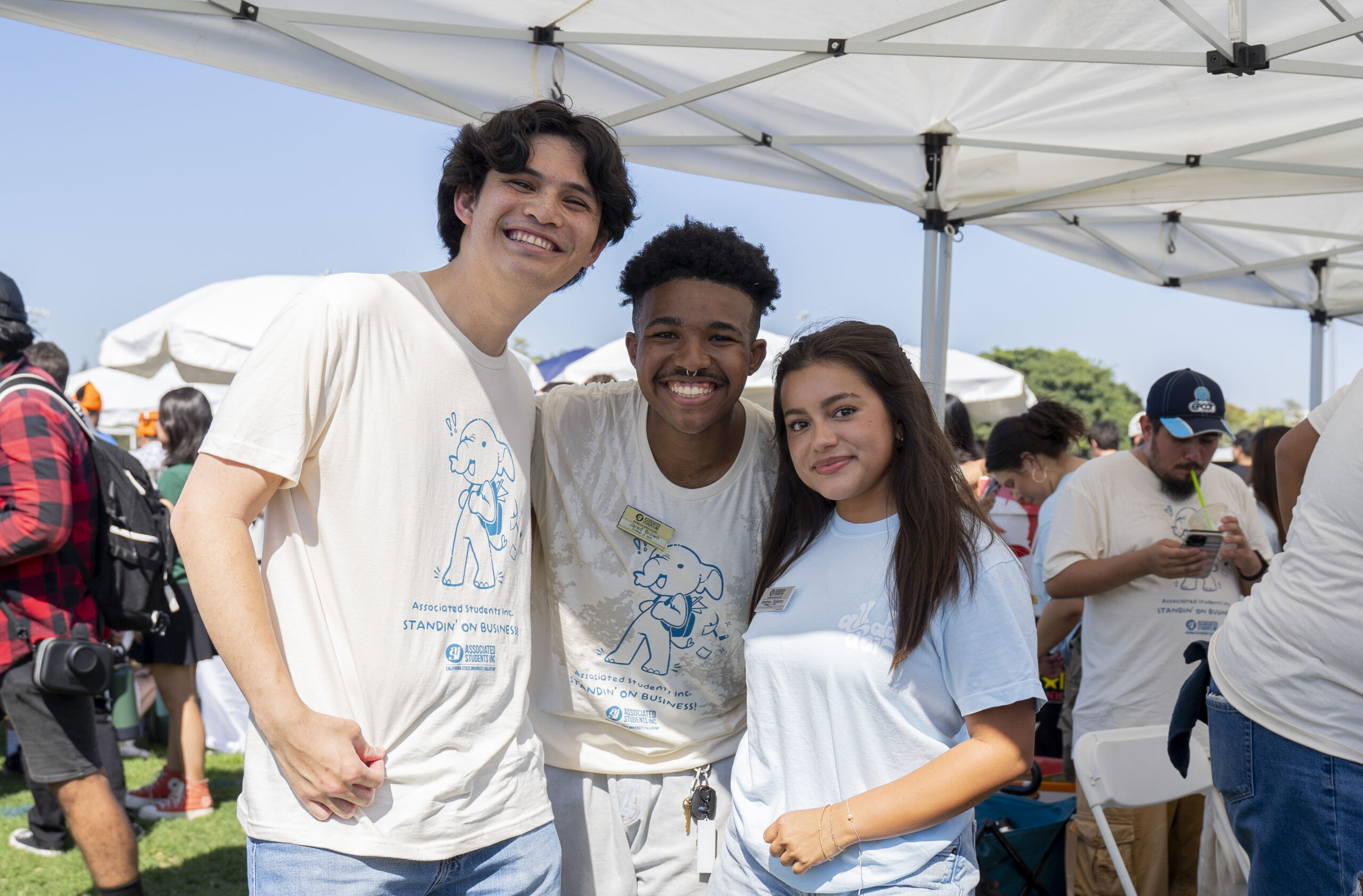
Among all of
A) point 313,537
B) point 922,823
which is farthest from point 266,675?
point 922,823

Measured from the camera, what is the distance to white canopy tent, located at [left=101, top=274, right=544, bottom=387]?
7504 millimetres

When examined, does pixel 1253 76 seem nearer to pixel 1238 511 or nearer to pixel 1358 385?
pixel 1238 511

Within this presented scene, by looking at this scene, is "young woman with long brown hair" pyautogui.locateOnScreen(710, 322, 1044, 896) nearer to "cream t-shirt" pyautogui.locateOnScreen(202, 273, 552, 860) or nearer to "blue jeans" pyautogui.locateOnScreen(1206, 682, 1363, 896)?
"cream t-shirt" pyautogui.locateOnScreen(202, 273, 552, 860)

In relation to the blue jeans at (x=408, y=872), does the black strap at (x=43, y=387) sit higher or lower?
higher

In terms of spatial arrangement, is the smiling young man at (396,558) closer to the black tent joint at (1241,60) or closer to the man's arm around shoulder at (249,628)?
the man's arm around shoulder at (249,628)

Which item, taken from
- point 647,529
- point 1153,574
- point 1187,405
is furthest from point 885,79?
point 647,529

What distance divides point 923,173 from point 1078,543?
7.97ft


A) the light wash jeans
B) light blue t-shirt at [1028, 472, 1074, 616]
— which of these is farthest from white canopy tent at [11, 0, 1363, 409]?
the light wash jeans

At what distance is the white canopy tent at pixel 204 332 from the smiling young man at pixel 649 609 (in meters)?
5.06

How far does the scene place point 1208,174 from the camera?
196 inches

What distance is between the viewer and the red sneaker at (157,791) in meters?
5.29

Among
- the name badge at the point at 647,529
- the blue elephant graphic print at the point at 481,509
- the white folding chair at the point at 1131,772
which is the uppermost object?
the blue elephant graphic print at the point at 481,509

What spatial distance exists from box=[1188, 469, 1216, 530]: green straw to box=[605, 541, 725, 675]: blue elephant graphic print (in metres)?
2.38

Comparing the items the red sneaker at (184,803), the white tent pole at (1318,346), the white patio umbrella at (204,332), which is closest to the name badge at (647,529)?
the red sneaker at (184,803)
